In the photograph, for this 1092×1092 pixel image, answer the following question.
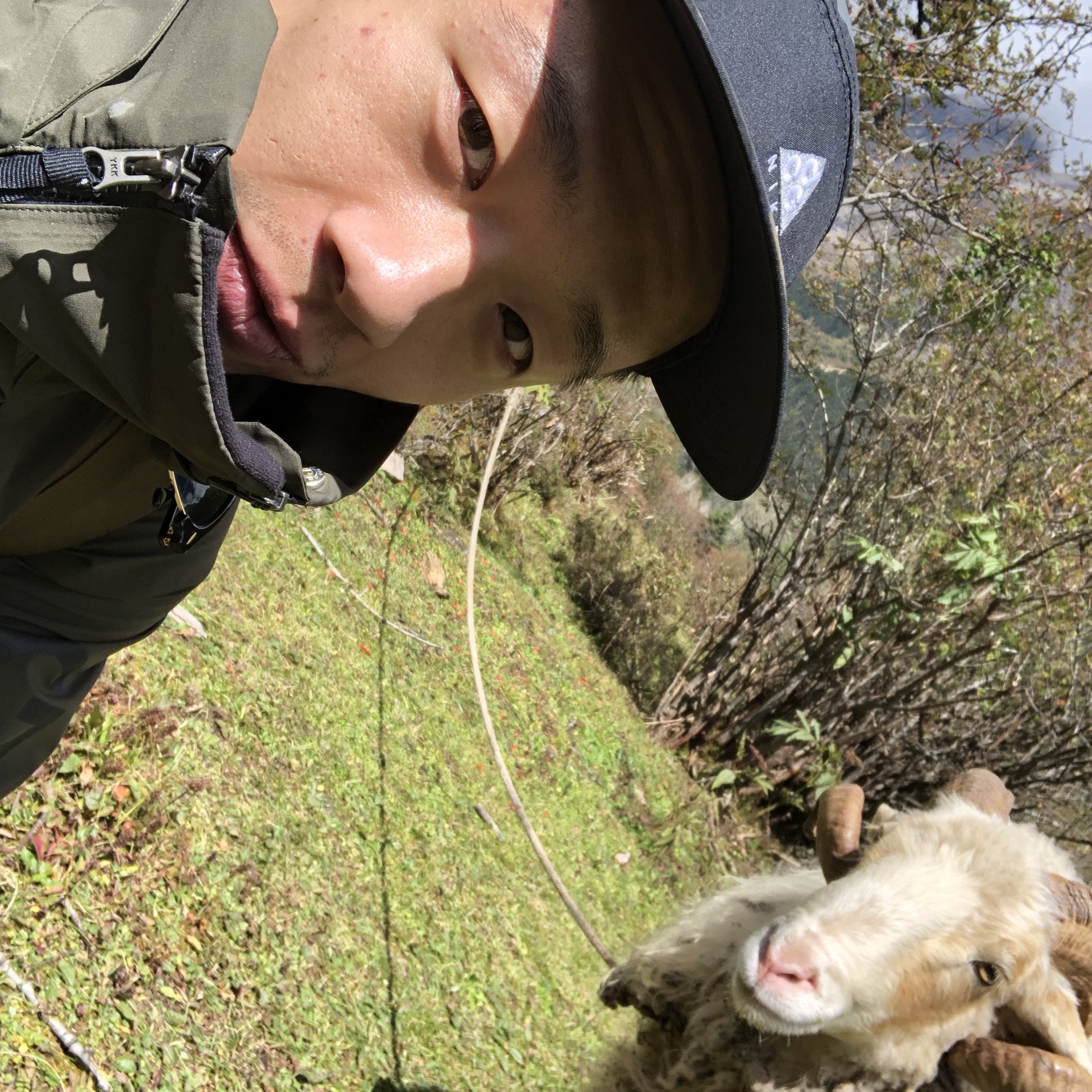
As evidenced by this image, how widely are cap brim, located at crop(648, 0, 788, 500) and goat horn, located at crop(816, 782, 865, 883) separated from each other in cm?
204

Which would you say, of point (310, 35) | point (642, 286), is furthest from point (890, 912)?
point (310, 35)

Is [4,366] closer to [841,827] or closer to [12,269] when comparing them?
[12,269]

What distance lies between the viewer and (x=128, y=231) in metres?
1.35

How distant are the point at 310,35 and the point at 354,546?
5.68 metres

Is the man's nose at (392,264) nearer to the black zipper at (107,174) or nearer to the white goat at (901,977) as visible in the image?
the black zipper at (107,174)

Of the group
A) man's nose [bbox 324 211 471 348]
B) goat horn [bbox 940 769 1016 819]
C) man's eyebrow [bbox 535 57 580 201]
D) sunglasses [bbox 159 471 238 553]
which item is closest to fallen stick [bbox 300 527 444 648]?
goat horn [bbox 940 769 1016 819]

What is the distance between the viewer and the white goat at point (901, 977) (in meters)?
2.81

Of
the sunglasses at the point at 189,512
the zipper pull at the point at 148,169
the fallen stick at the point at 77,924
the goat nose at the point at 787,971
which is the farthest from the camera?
the fallen stick at the point at 77,924

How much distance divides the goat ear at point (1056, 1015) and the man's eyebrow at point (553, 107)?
9.81ft

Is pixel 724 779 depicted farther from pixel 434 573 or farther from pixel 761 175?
pixel 761 175

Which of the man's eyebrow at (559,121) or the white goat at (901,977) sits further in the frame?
the white goat at (901,977)

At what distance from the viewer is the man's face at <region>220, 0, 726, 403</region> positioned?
4.79 feet

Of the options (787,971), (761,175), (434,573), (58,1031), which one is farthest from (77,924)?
(434,573)

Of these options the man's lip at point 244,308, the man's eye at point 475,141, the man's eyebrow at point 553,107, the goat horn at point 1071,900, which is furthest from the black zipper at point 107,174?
the goat horn at point 1071,900
